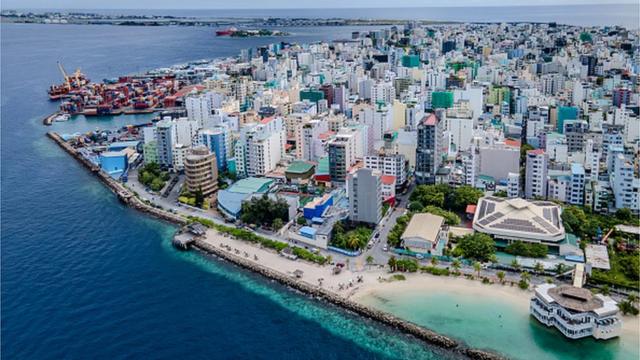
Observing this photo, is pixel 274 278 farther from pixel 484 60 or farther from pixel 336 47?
pixel 336 47

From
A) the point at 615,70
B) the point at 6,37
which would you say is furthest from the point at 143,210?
the point at 6,37

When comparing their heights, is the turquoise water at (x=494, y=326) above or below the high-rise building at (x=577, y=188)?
below

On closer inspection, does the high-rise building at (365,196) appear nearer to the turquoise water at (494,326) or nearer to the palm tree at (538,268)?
the turquoise water at (494,326)

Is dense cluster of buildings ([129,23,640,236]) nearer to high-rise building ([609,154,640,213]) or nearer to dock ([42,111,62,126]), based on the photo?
high-rise building ([609,154,640,213])

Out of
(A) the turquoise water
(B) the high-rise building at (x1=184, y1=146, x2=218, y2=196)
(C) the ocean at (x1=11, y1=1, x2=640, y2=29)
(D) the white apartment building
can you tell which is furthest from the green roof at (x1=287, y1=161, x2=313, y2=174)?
(C) the ocean at (x1=11, y1=1, x2=640, y2=29)

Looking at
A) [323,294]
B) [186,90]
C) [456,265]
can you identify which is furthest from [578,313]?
[186,90]

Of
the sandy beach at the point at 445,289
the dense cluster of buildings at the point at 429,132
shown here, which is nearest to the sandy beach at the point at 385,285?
the sandy beach at the point at 445,289

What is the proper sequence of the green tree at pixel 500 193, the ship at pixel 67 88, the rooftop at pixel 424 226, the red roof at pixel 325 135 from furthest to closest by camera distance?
the ship at pixel 67 88 < the red roof at pixel 325 135 < the green tree at pixel 500 193 < the rooftop at pixel 424 226
